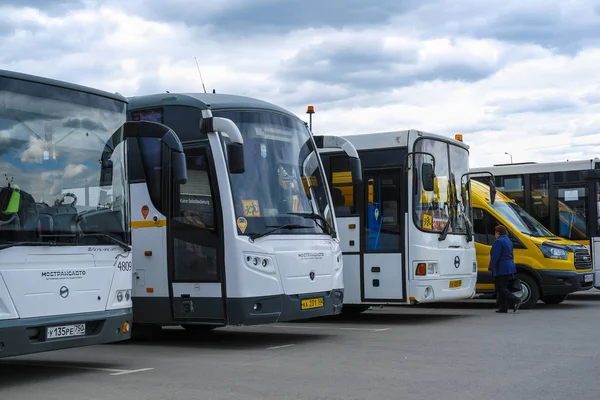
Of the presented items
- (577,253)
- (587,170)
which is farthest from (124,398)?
(587,170)

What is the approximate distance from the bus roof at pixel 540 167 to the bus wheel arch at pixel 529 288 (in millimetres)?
3597

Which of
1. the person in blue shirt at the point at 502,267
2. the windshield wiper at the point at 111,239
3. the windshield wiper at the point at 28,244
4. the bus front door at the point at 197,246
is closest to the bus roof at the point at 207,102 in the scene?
the bus front door at the point at 197,246

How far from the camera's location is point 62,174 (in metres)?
9.64

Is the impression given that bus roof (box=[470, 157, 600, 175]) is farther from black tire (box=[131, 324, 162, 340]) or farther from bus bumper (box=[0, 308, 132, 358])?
bus bumper (box=[0, 308, 132, 358])

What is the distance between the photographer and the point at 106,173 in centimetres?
1017

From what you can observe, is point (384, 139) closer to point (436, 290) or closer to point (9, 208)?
point (436, 290)

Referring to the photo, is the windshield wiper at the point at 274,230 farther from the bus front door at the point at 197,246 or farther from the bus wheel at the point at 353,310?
the bus wheel at the point at 353,310

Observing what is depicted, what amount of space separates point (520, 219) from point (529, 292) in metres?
1.68

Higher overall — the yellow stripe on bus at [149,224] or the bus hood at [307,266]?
the yellow stripe on bus at [149,224]

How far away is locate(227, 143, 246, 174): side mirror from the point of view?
37.8 ft

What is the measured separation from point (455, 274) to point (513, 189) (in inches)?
253

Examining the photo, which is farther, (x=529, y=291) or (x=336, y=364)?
(x=529, y=291)

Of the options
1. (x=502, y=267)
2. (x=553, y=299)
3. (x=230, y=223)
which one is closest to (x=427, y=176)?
(x=502, y=267)

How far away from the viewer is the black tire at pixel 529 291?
1883 centimetres
